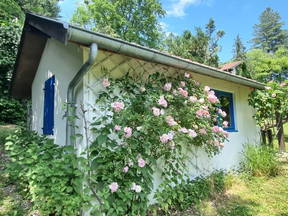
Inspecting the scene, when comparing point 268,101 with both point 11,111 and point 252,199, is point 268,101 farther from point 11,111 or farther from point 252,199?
point 11,111

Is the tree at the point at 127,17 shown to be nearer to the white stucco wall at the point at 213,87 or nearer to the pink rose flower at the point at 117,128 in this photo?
the white stucco wall at the point at 213,87

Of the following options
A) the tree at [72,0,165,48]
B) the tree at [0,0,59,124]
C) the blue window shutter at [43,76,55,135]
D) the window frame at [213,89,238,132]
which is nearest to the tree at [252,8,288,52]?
the tree at [72,0,165,48]

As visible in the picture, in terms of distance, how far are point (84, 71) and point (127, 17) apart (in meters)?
21.3

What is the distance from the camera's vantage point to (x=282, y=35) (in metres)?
33.5

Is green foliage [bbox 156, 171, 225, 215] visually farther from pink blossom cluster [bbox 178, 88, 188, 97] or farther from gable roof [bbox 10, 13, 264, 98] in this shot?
gable roof [bbox 10, 13, 264, 98]

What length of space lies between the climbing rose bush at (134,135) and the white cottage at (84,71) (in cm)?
31

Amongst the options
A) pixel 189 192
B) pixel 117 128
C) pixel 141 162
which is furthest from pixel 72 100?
pixel 189 192

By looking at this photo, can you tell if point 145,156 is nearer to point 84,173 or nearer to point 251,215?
point 84,173

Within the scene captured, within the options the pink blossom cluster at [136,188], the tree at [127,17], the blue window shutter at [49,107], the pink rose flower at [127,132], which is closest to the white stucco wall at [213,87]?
the pink rose flower at [127,132]

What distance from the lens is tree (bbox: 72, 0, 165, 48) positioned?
2114 cm

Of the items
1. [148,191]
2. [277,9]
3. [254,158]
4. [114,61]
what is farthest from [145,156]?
[277,9]

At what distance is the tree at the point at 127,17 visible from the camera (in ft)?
69.4

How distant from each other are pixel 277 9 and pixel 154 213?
44393 mm

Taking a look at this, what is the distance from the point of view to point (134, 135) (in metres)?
2.98
